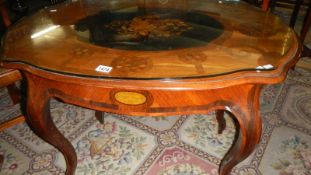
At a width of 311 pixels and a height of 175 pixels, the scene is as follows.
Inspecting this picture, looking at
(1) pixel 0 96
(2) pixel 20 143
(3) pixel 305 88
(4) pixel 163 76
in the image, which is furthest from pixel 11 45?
(3) pixel 305 88

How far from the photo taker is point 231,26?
1.00 meters

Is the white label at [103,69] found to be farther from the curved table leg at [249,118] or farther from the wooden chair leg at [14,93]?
the wooden chair leg at [14,93]

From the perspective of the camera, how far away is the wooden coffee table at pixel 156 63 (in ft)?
2.32

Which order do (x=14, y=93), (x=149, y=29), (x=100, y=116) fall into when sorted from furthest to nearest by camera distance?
(x=14, y=93) → (x=100, y=116) → (x=149, y=29)

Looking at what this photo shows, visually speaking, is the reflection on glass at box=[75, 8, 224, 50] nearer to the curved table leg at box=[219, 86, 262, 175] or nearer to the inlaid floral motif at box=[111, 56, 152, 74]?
the inlaid floral motif at box=[111, 56, 152, 74]

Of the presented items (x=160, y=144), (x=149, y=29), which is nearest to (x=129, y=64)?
(x=149, y=29)

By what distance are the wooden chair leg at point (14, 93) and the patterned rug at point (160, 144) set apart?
68 millimetres

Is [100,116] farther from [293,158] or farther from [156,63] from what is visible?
[293,158]

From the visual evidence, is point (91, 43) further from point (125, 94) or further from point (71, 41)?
point (125, 94)

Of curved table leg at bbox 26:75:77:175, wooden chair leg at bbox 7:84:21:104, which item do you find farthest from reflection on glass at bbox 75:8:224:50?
wooden chair leg at bbox 7:84:21:104

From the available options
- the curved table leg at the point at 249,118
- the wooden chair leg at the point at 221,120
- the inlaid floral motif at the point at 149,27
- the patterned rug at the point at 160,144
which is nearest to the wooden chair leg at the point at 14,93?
the patterned rug at the point at 160,144

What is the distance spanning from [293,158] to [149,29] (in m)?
0.97

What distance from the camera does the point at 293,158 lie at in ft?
4.16

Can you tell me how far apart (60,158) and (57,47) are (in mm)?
703
